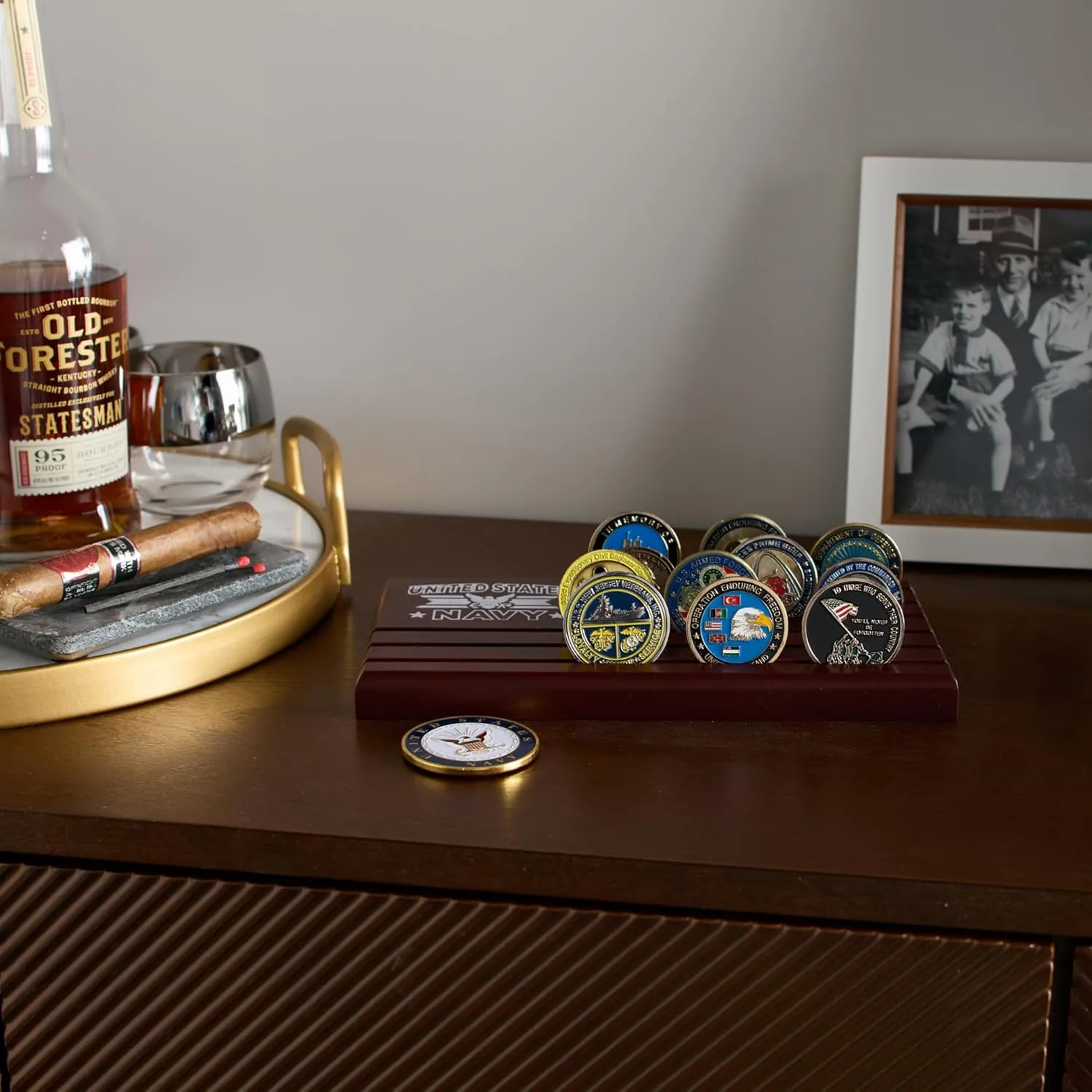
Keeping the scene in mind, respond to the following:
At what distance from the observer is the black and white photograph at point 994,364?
1.01m

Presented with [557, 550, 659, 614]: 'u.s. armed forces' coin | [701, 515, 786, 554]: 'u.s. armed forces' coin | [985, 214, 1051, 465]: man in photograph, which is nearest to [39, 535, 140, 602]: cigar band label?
[557, 550, 659, 614]: 'u.s. armed forces' coin

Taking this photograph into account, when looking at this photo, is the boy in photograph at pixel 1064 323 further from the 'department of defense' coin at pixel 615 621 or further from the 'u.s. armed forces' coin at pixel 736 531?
the 'department of defense' coin at pixel 615 621

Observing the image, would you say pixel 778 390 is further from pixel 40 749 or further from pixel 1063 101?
pixel 40 749

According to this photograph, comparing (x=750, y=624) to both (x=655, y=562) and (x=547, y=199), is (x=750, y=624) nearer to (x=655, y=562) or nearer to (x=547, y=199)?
(x=655, y=562)

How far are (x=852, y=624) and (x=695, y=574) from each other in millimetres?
101

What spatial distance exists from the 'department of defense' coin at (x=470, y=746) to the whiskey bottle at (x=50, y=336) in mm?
310

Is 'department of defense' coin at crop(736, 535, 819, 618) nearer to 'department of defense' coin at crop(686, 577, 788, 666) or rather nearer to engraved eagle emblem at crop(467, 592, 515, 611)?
'department of defense' coin at crop(686, 577, 788, 666)

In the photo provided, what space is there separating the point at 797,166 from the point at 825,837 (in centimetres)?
58

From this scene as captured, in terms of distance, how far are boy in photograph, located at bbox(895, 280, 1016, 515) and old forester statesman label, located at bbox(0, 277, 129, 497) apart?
1.93 feet

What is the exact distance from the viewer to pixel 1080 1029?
68cm

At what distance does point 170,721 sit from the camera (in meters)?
0.81

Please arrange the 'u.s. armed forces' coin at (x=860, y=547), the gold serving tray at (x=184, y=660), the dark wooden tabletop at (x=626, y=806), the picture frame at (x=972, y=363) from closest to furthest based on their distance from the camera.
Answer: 1. the dark wooden tabletop at (x=626, y=806)
2. the gold serving tray at (x=184, y=660)
3. the 'u.s. armed forces' coin at (x=860, y=547)
4. the picture frame at (x=972, y=363)

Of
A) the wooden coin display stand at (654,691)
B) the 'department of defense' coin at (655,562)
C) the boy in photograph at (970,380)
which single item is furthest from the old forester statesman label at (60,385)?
the boy in photograph at (970,380)

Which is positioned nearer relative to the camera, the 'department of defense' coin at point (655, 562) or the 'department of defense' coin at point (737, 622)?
the 'department of defense' coin at point (737, 622)
